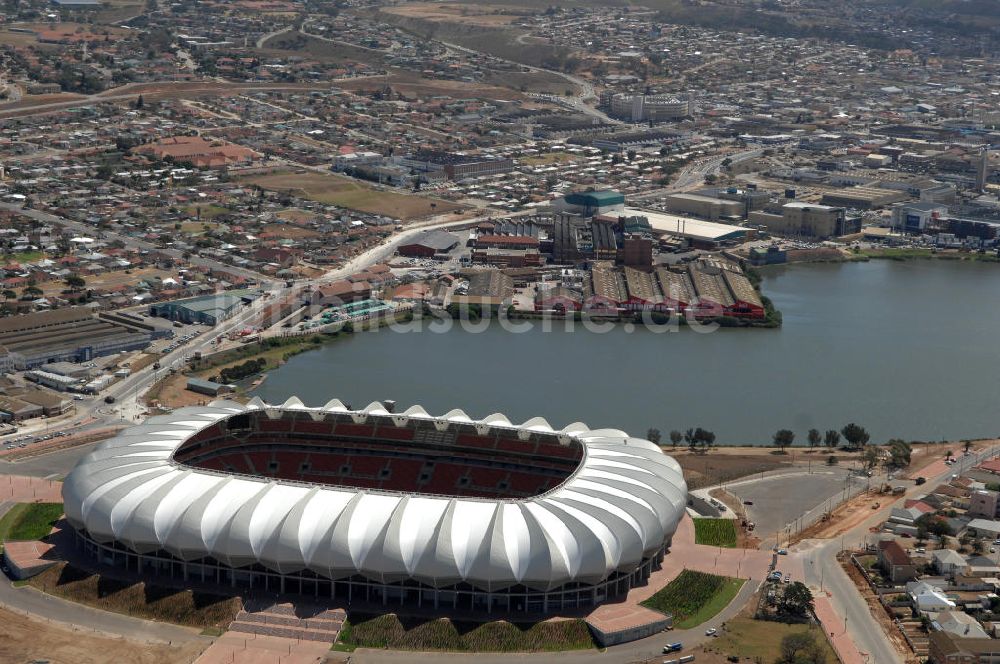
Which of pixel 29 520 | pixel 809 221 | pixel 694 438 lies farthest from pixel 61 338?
pixel 809 221

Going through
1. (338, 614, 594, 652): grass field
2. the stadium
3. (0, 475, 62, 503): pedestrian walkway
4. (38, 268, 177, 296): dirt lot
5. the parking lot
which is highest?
the stadium

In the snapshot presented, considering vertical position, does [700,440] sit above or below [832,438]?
below

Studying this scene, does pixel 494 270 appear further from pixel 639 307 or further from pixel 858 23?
pixel 858 23

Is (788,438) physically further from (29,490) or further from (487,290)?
(487,290)

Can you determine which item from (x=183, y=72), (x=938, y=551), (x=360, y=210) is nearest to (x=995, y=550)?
(x=938, y=551)

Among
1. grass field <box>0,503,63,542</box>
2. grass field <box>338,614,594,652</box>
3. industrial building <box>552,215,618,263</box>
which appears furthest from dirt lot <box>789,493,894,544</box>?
industrial building <box>552,215,618,263</box>

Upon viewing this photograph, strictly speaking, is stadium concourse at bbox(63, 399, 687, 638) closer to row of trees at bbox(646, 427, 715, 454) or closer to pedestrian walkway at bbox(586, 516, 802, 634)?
pedestrian walkway at bbox(586, 516, 802, 634)
